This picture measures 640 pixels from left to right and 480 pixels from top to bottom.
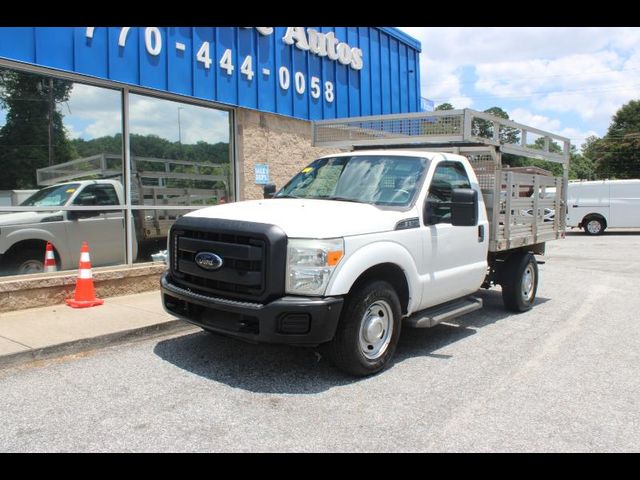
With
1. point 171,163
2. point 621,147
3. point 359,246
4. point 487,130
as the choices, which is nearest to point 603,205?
point 487,130

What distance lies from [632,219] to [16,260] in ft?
76.2

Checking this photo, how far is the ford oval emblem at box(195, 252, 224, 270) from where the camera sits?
15.1 ft

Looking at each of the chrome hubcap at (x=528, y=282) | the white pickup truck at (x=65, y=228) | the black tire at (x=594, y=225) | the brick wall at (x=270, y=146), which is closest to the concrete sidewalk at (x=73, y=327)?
the white pickup truck at (x=65, y=228)

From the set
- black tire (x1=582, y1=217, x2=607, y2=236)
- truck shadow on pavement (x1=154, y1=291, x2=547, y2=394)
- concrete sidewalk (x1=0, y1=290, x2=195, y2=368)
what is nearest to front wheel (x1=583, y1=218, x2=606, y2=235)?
black tire (x1=582, y1=217, x2=607, y2=236)

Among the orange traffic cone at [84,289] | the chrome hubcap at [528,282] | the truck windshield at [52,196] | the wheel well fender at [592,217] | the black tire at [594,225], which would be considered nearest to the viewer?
the orange traffic cone at [84,289]

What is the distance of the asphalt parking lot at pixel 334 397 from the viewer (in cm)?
Result: 358

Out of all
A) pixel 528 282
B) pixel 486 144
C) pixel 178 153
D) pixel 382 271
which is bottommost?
pixel 528 282

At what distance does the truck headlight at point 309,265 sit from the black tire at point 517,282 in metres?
4.07

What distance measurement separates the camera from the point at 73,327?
19.7ft

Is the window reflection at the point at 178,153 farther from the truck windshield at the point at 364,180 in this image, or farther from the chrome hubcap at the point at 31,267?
the truck windshield at the point at 364,180

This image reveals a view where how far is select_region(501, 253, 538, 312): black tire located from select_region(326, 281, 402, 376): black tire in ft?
10.2

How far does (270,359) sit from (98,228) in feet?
12.9

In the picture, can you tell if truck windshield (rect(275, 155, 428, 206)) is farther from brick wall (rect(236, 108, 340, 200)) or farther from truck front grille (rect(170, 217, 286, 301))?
brick wall (rect(236, 108, 340, 200))

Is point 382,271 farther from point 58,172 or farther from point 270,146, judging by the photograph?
point 270,146
